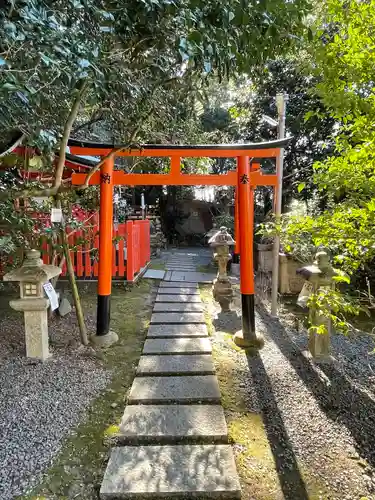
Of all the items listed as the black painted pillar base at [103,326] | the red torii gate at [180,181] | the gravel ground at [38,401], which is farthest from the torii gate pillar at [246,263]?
the gravel ground at [38,401]

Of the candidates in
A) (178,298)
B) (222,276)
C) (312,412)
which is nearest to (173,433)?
(312,412)

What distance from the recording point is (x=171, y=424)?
230 centimetres

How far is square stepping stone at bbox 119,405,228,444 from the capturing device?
217 centimetres

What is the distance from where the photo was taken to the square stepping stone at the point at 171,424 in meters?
2.17

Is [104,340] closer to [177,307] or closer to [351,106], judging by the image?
[177,307]

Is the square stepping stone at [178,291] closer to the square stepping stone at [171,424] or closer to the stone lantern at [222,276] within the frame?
the stone lantern at [222,276]

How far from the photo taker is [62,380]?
2.97 metres

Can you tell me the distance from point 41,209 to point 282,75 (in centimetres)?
786

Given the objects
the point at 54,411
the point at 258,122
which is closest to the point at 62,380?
the point at 54,411

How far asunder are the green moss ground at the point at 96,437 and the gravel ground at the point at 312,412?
91 cm

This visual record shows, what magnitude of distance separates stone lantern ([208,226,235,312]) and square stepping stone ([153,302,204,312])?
0.36 m

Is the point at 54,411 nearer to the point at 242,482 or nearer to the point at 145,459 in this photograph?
the point at 145,459

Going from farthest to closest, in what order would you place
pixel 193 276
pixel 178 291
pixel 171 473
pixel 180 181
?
1. pixel 193 276
2. pixel 178 291
3. pixel 180 181
4. pixel 171 473

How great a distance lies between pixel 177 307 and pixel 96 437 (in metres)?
3.03
